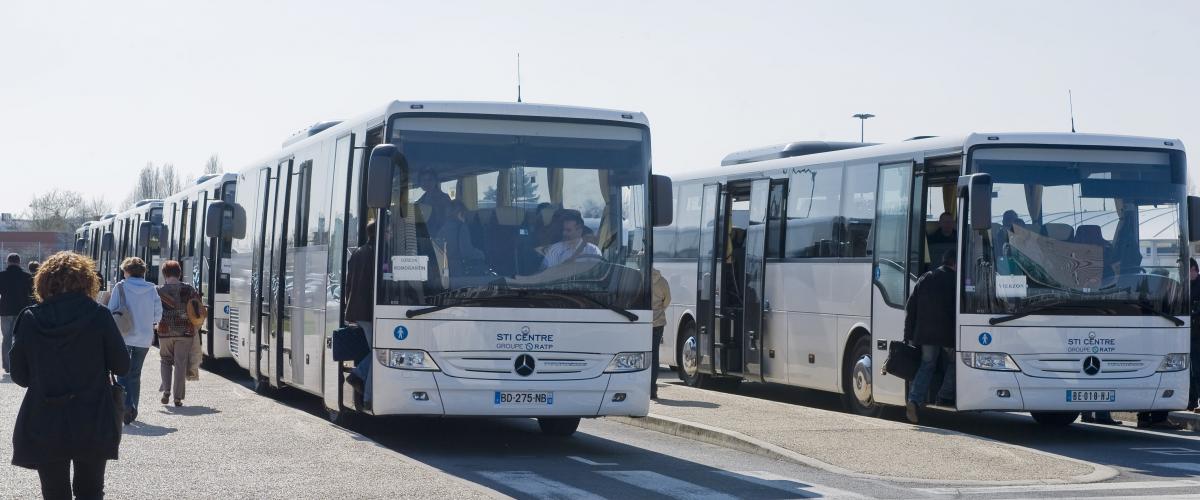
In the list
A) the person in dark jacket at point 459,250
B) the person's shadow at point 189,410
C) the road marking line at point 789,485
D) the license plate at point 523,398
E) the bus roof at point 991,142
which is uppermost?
the bus roof at point 991,142

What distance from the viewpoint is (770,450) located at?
1419 centimetres

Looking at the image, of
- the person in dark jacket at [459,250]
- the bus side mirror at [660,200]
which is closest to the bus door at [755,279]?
the bus side mirror at [660,200]

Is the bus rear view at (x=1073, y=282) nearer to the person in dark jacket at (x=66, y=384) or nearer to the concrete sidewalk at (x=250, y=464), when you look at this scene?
the concrete sidewalk at (x=250, y=464)

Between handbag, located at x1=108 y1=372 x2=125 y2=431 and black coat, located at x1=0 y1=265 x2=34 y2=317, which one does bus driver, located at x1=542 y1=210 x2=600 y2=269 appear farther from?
black coat, located at x1=0 y1=265 x2=34 y2=317

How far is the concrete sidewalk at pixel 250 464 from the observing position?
34.9 feet

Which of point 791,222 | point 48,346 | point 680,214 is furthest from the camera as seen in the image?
point 680,214

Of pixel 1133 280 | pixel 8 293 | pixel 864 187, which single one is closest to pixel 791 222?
pixel 864 187

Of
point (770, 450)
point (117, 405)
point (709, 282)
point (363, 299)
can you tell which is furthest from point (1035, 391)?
point (117, 405)

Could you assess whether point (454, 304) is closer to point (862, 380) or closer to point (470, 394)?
point (470, 394)

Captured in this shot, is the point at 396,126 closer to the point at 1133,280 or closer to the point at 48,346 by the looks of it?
the point at 48,346

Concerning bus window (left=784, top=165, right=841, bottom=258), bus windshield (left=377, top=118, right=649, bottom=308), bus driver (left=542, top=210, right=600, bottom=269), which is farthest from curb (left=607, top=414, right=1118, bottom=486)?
bus window (left=784, top=165, right=841, bottom=258)

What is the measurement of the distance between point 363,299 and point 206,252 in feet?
44.3

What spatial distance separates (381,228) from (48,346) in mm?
5452

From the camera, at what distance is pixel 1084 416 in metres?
19.0
